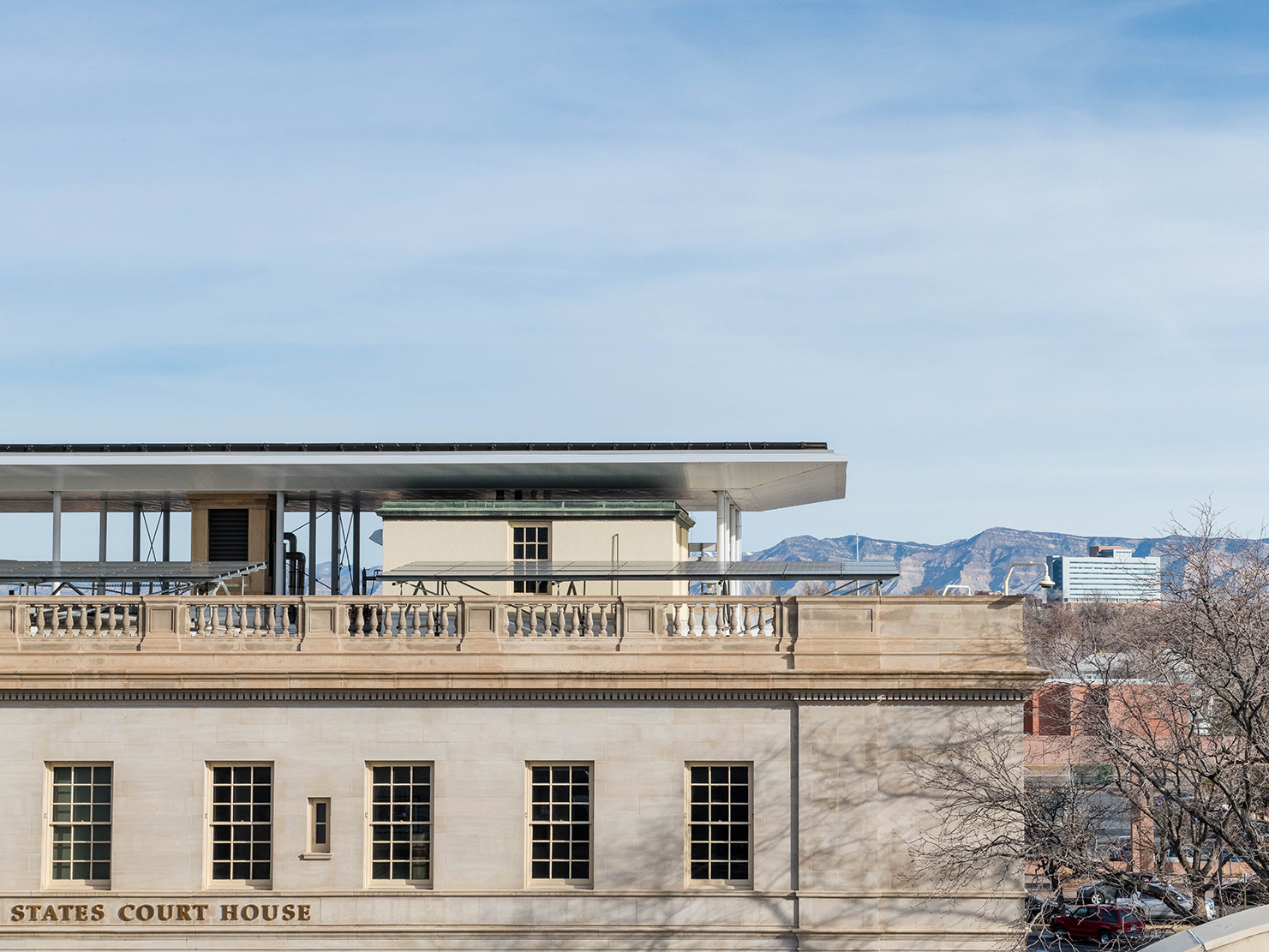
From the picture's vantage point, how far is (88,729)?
2214cm

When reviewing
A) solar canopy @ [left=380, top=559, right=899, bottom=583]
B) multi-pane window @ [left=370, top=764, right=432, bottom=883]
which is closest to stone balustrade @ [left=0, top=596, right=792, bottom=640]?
solar canopy @ [left=380, top=559, right=899, bottom=583]

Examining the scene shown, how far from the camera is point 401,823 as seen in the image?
72.2 feet

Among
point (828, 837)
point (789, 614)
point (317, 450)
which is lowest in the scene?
point (828, 837)

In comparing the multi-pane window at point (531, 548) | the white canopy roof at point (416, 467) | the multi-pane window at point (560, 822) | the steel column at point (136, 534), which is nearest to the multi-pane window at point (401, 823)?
the multi-pane window at point (560, 822)

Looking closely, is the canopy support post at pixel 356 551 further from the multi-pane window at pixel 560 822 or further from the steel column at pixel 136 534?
the multi-pane window at pixel 560 822

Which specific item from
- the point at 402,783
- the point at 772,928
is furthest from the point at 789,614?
the point at 402,783

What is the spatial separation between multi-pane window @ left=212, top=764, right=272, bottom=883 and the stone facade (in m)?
0.23

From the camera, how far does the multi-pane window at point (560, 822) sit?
21859 mm

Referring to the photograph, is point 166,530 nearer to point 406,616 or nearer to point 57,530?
point 57,530

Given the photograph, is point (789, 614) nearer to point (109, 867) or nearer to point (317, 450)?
point (317, 450)

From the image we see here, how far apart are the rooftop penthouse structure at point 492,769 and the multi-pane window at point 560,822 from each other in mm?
43

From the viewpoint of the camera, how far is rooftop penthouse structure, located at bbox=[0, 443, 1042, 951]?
21.5 meters

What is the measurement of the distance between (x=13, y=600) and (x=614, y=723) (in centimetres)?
1085

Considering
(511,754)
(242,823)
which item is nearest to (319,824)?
(242,823)
